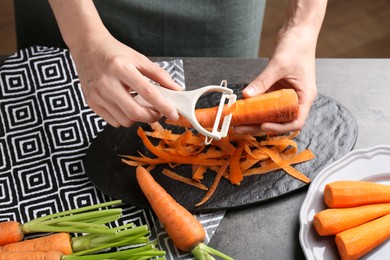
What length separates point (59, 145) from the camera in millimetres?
1758

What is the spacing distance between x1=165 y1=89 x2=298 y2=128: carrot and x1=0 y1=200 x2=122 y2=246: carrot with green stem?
9.9 inches

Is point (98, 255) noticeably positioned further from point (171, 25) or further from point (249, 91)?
point (171, 25)

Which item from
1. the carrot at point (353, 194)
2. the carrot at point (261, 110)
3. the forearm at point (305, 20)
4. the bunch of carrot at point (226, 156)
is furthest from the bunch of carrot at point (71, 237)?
the forearm at point (305, 20)

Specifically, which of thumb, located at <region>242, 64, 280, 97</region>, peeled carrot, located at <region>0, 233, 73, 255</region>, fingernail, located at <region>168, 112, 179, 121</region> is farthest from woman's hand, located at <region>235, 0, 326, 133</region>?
peeled carrot, located at <region>0, 233, 73, 255</region>

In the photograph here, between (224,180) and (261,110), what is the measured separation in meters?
0.18

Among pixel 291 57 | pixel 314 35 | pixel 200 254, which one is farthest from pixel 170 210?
pixel 314 35

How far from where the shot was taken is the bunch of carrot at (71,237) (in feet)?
4.84

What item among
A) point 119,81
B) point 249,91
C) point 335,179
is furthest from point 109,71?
point 335,179

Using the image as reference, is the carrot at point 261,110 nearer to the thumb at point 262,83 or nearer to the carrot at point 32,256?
the thumb at point 262,83

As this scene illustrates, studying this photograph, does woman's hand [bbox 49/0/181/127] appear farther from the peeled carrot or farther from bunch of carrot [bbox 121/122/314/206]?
the peeled carrot

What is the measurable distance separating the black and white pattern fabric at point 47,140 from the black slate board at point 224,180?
0.10ft

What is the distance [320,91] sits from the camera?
1.83 meters

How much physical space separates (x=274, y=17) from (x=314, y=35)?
5.86 ft

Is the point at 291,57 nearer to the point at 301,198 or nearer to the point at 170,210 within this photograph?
the point at 301,198
